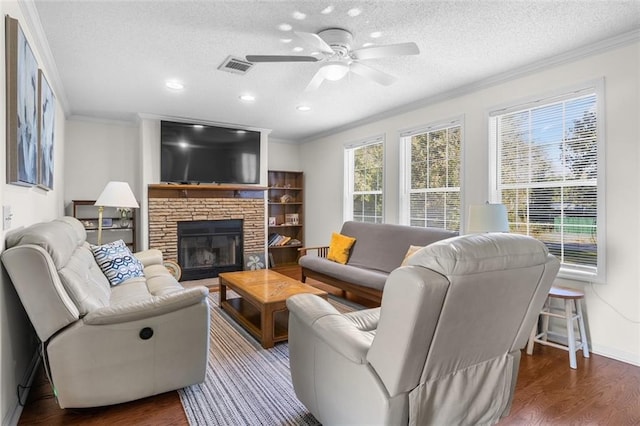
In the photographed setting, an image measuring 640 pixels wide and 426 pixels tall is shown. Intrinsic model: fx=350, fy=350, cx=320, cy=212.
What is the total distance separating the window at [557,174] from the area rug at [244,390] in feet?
8.38

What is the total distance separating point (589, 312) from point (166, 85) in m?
4.51

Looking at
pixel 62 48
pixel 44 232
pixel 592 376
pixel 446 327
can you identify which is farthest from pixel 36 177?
pixel 592 376

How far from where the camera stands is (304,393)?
74.5 inches

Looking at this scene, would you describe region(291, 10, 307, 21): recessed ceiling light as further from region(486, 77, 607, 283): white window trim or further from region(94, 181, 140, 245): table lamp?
region(94, 181, 140, 245): table lamp

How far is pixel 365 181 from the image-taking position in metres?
5.47

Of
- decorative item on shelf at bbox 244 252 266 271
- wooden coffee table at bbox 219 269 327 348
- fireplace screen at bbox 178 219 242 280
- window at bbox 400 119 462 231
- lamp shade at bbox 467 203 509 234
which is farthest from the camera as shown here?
decorative item on shelf at bbox 244 252 266 271

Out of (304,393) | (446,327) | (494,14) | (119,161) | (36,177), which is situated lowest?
(304,393)

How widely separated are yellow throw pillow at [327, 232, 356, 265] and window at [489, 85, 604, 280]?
6.21 ft

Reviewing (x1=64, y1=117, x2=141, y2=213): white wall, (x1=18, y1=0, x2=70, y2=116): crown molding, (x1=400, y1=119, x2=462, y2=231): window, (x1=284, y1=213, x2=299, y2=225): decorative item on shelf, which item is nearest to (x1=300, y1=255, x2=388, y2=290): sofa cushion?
(x1=400, y1=119, x2=462, y2=231): window

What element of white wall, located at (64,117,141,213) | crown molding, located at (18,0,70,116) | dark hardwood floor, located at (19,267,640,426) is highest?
crown molding, located at (18,0,70,116)

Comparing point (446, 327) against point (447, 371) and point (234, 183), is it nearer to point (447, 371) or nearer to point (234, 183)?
point (447, 371)

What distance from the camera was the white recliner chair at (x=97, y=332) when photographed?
70.0 inches

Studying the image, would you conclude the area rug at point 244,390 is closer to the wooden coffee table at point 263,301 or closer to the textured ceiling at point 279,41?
the wooden coffee table at point 263,301

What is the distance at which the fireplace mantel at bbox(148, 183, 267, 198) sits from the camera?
5.10m
